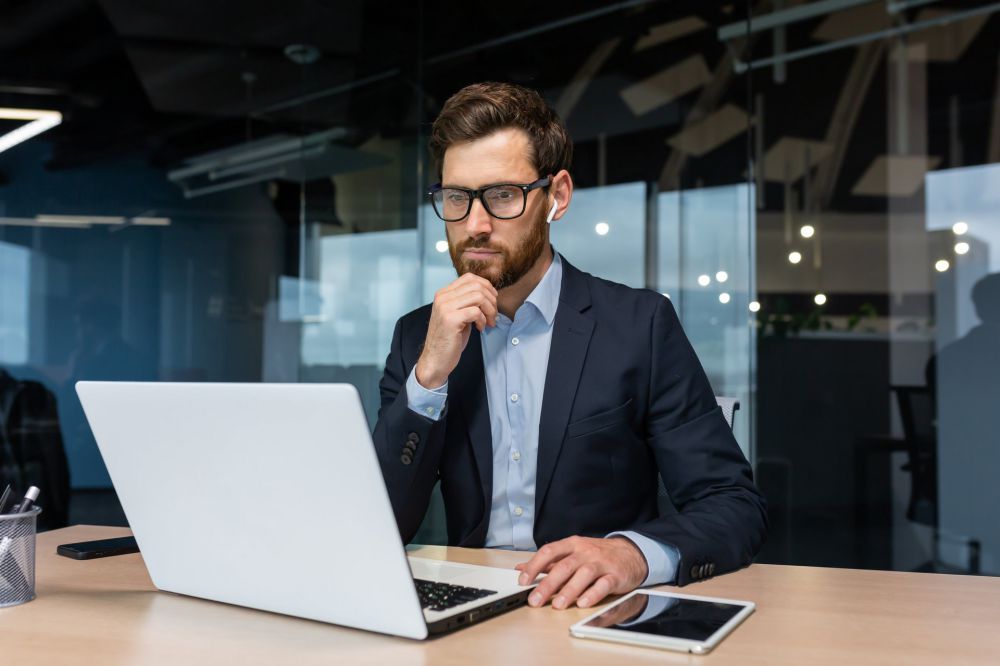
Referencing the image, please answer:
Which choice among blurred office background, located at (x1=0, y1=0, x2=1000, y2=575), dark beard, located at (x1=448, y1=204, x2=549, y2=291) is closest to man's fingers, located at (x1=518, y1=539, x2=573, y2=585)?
dark beard, located at (x1=448, y1=204, x2=549, y2=291)

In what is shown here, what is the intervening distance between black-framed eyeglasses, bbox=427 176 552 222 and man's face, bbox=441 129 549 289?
0.01 meters

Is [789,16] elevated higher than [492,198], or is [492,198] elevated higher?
[789,16]

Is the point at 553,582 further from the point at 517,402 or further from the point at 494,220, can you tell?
the point at 494,220

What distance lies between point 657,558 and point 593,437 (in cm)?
45

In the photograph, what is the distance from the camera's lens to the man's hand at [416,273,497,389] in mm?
1516

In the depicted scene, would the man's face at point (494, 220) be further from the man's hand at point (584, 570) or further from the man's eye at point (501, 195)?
the man's hand at point (584, 570)

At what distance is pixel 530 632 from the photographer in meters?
0.98

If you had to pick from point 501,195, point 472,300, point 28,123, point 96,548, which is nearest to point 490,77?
point 28,123

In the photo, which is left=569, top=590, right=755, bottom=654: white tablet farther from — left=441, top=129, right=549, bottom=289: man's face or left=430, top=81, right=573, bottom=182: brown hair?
left=430, top=81, right=573, bottom=182: brown hair

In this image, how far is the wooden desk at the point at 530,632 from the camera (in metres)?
0.90

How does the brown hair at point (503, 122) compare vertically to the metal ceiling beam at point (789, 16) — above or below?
below

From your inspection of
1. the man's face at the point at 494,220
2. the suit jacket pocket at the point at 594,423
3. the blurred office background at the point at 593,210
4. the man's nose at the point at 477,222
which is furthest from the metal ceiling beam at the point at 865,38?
the suit jacket pocket at the point at 594,423

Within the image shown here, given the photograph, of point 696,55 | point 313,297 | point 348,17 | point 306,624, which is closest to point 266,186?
point 313,297

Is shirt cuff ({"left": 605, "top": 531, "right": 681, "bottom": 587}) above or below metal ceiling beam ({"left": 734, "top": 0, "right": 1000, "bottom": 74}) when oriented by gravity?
below
